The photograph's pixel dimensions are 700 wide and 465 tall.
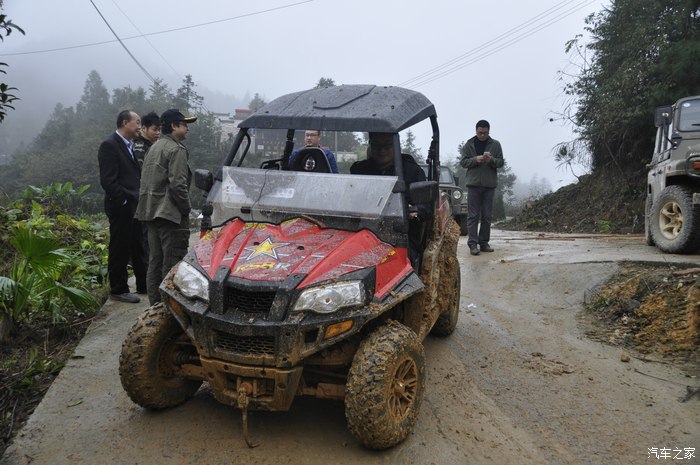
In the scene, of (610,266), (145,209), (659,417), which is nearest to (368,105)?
(145,209)

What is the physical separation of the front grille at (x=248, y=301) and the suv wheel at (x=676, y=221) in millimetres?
6154

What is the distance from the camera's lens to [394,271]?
3396mm

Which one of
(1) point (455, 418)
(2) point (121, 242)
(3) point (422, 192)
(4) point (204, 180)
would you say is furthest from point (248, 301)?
(2) point (121, 242)

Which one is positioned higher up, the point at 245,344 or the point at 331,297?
the point at 331,297

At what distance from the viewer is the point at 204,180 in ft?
13.6

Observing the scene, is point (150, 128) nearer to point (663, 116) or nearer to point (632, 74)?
point (663, 116)

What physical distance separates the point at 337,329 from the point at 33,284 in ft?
11.3

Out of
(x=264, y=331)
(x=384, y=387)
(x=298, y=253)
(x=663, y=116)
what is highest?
(x=663, y=116)

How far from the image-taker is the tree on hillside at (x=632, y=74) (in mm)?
14633

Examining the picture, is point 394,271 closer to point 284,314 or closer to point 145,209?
point 284,314

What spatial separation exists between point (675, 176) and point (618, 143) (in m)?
11.5

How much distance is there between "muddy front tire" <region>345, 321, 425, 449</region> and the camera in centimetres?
288

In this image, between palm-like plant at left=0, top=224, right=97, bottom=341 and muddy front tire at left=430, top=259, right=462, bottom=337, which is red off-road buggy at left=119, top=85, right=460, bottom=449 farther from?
palm-like plant at left=0, top=224, right=97, bottom=341

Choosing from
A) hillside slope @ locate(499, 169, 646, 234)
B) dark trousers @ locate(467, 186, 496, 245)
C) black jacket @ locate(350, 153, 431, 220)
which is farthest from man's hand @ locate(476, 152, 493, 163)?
hillside slope @ locate(499, 169, 646, 234)
